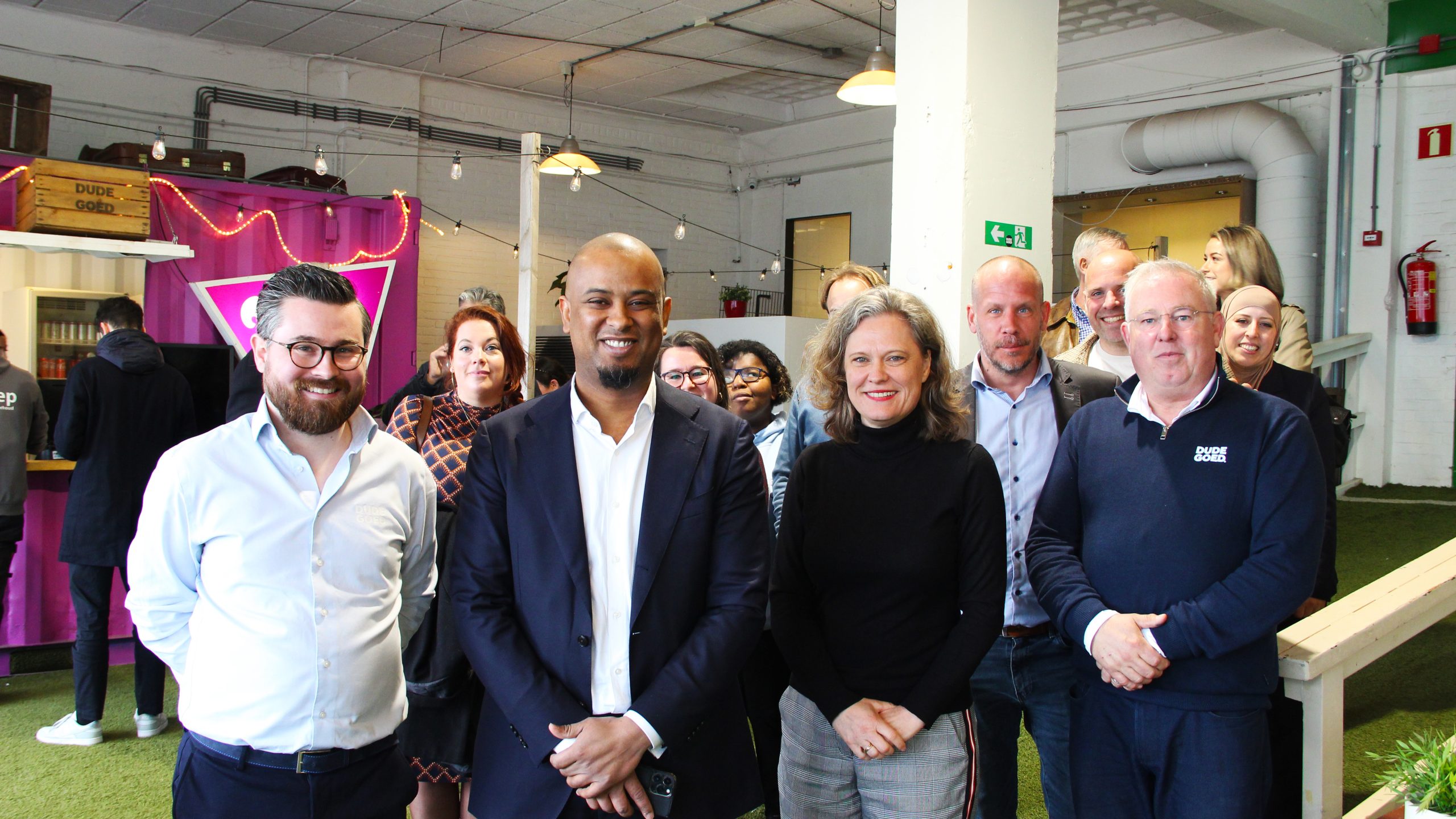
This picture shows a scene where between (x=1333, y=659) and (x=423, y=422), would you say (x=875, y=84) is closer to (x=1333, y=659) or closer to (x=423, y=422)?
(x=423, y=422)

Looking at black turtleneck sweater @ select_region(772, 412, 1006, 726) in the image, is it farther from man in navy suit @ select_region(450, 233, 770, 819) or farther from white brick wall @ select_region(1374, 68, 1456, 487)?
white brick wall @ select_region(1374, 68, 1456, 487)

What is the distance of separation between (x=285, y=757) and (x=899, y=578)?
45.2 inches

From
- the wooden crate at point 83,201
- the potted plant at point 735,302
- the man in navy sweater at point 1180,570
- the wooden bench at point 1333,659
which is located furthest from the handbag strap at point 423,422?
the potted plant at point 735,302

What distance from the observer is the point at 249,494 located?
173cm

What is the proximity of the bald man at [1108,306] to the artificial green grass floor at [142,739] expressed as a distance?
1496 mm

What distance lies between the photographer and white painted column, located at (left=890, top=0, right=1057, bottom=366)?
414cm

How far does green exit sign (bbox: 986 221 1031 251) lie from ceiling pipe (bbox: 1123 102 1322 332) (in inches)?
184

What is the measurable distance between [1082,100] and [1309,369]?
7446mm

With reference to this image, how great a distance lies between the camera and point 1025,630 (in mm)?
2248

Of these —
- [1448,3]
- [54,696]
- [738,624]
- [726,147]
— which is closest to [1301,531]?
[738,624]

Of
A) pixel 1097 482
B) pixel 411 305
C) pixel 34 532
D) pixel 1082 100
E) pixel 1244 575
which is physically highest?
pixel 1082 100

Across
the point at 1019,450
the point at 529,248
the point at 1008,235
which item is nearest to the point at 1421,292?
the point at 1008,235

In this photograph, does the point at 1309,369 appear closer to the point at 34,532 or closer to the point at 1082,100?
the point at 34,532

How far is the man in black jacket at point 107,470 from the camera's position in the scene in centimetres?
402
